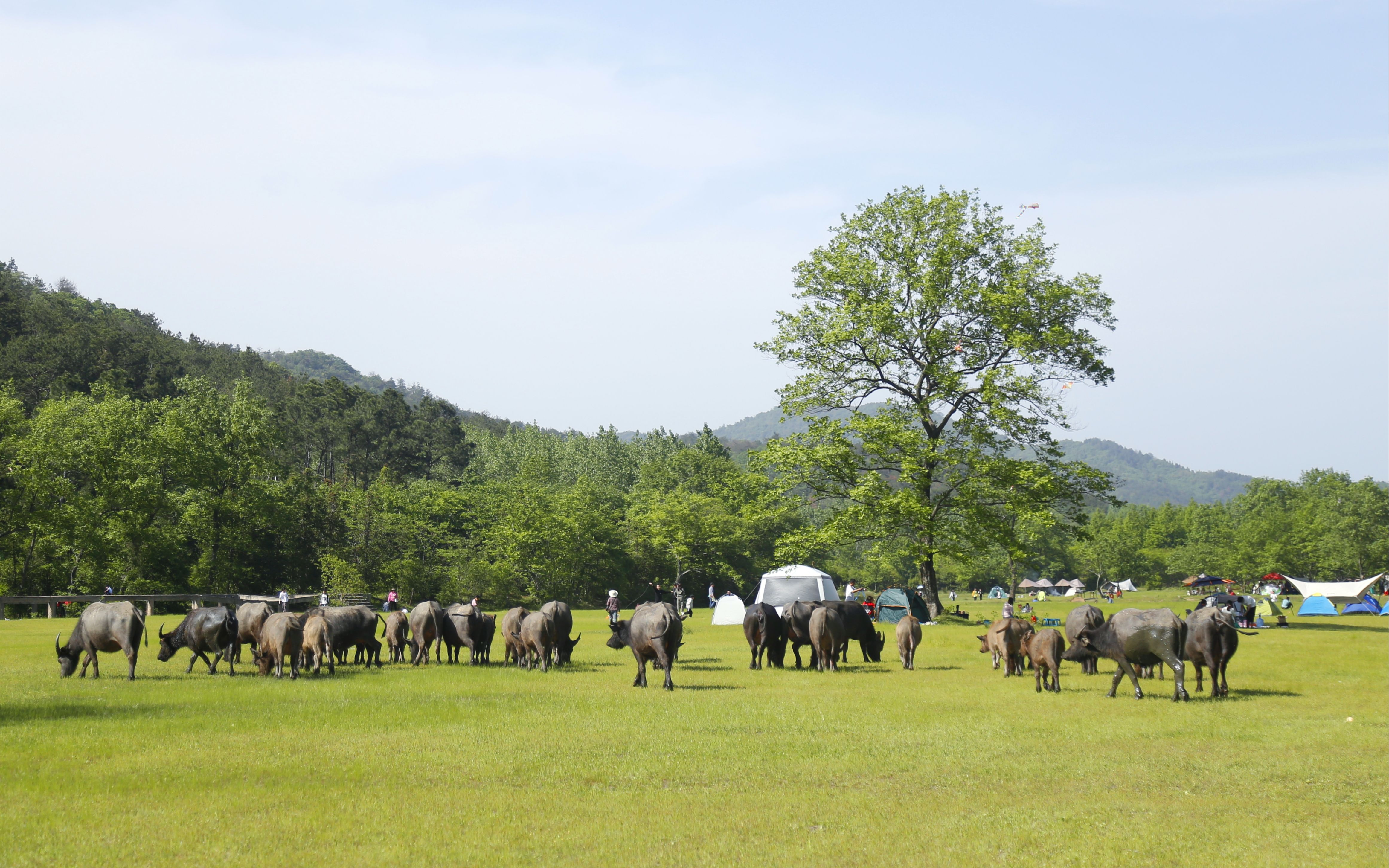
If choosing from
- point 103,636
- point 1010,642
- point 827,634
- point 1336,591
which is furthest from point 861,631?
point 1336,591

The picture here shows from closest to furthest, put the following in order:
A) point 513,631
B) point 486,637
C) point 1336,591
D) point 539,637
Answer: point 539,637 < point 513,631 < point 486,637 < point 1336,591

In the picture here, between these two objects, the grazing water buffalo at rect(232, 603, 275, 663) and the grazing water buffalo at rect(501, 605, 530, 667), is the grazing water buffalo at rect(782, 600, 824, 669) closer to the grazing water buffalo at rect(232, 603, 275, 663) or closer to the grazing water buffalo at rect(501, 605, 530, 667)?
the grazing water buffalo at rect(501, 605, 530, 667)

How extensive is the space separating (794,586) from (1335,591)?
166 ft

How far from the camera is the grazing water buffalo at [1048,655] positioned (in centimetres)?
2017

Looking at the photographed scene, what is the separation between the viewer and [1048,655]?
20.3 m

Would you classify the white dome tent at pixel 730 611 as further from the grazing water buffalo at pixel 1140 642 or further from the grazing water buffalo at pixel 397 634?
the grazing water buffalo at pixel 1140 642

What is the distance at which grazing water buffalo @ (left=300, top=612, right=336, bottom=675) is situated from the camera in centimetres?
2217

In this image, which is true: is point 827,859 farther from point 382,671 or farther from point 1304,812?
point 382,671

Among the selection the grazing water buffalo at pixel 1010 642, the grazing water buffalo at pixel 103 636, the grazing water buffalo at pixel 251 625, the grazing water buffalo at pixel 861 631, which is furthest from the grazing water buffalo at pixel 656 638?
the grazing water buffalo at pixel 103 636

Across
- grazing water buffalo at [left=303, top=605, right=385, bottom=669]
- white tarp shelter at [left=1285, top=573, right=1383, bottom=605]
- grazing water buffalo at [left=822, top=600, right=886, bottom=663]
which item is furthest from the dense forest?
grazing water buffalo at [left=303, top=605, right=385, bottom=669]

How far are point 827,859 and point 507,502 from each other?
6845 cm

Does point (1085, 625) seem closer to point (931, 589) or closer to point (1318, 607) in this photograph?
point (931, 589)

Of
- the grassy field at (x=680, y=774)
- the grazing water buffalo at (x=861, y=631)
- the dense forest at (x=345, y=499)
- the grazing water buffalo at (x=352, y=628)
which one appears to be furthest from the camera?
the dense forest at (x=345, y=499)

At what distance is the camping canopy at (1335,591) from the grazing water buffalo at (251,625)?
232 ft
